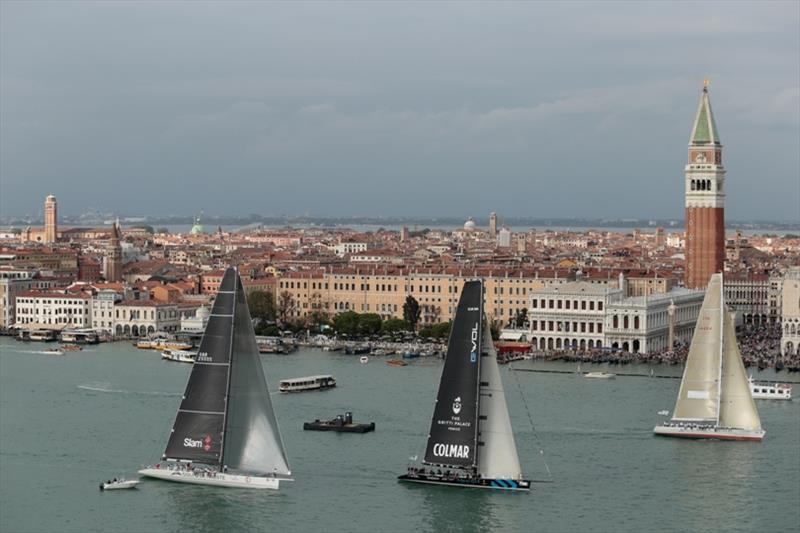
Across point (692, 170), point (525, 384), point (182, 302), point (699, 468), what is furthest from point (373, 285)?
point (699, 468)

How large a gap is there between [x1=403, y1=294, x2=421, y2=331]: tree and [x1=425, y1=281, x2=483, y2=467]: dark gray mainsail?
1542 centimetres

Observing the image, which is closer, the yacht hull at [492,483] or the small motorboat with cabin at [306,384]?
the yacht hull at [492,483]

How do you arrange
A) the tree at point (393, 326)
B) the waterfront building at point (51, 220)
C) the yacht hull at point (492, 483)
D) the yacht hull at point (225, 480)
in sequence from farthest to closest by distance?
the waterfront building at point (51, 220) < the tree at point (393, 326) < the yacht hull at point (225, 480) < the yacht hull at point (492, 483)

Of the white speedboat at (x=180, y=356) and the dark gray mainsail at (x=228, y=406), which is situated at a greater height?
the dark gray mainsail at (x=228, y=406)

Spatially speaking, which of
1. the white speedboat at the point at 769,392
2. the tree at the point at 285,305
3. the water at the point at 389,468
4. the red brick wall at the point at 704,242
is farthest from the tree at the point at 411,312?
the white speedboat at the point at 769,392

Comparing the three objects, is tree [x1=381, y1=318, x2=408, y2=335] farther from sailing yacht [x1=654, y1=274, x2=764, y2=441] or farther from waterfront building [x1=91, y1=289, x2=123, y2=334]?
sailing yacht [x1=654, y1=274, x2=764, y2=441]

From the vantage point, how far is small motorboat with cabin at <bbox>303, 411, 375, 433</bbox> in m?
15.9

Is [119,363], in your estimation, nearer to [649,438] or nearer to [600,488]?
[649,438]

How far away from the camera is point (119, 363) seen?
76.3 feet

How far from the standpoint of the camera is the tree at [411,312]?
28234 millimetres

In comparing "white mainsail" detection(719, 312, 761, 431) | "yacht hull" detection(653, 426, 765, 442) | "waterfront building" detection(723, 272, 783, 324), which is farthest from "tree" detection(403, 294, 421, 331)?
"white mainsail" detection(719, 312, 761, 431)

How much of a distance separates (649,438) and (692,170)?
1356 cm

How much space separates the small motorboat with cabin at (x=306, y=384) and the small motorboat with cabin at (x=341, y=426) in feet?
9.94

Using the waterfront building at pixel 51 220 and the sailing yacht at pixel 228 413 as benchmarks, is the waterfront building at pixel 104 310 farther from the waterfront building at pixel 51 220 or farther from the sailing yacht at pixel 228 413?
the waterfront building at pixel 51 220
